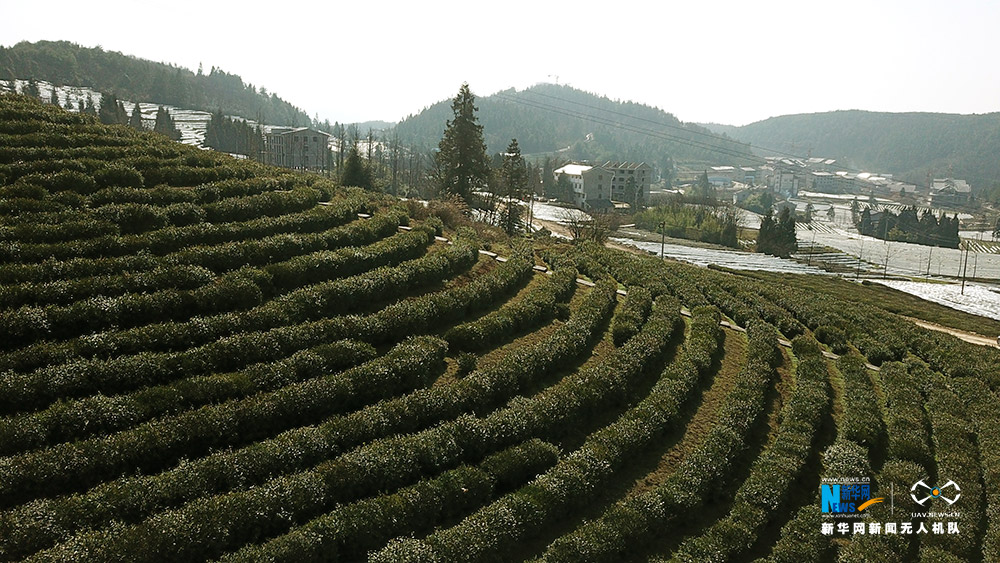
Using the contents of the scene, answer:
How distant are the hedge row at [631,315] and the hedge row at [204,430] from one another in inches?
310

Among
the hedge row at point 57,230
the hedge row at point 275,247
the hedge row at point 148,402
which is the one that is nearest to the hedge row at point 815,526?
the hedge row at point 148,402

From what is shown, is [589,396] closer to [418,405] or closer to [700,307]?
[418,405]

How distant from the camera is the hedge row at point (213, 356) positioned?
10961 mm

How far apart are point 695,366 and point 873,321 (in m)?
16.7

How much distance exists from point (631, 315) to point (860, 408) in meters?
7.72

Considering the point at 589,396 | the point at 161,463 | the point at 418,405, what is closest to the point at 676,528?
the point at 589,396

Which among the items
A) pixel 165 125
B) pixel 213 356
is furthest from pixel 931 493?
pixel 165 125

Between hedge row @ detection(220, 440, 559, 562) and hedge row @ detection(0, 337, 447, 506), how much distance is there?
8.95ft

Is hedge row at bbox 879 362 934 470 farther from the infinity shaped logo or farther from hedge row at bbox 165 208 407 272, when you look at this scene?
hedge row at bbox 165 208 407 272

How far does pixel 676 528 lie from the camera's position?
12258 mm

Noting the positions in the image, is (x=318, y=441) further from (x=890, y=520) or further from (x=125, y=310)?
(x=890, y=520)

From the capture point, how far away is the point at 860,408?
18281 mm

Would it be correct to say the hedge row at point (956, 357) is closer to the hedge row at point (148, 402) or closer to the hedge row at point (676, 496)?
the hedge row at point (676, 496)

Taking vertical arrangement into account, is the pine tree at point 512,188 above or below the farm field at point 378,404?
above
